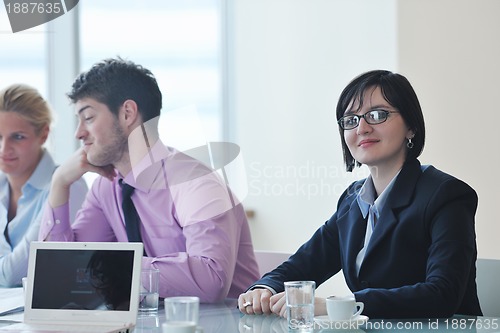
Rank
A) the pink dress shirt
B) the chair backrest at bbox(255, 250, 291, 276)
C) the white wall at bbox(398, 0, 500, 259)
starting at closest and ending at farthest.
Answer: the pink dress shirt
the chair backrest at bbox(255, 250, 291, 276)
the white wall at bbox(398, 0, 500, 259)

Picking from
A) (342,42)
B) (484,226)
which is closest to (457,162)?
(484,226)

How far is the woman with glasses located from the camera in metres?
1.63

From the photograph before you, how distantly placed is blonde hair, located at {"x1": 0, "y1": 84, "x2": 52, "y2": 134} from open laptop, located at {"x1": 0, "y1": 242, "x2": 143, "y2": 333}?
146cm

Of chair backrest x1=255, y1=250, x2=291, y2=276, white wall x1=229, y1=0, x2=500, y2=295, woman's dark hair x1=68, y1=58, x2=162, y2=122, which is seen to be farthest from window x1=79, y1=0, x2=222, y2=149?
chair backrest x1=255, y1=250, x2=291, y2=276

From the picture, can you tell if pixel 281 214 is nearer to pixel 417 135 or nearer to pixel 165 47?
pixel 165 47

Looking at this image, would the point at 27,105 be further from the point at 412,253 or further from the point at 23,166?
the point at 412,253

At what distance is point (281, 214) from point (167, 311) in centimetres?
290

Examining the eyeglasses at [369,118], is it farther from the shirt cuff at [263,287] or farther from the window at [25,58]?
the window at [25,58]

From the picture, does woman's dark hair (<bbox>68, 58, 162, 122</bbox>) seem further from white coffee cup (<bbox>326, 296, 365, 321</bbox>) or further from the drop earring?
white coffee cup (<bbox>326, 296, 365, 321</bbox>)

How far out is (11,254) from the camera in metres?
2.46

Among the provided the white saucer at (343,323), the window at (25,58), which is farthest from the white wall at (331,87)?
the white saucer at (343,323)

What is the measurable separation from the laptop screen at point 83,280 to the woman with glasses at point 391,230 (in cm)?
34

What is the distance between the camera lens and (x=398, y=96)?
6.19 feet

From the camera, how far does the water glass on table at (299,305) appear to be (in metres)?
1.48
